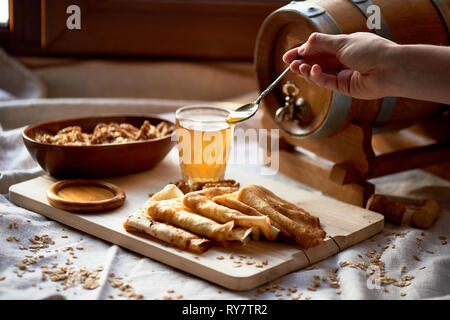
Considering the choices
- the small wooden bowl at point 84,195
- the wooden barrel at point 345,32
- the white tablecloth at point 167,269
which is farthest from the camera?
the wooden barrel at point 345,32

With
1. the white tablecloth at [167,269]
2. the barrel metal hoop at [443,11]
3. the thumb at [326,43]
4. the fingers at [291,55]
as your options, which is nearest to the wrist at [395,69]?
the thumb at [326,43]

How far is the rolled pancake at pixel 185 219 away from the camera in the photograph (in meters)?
1.10

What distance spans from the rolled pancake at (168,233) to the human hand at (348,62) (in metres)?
0.44

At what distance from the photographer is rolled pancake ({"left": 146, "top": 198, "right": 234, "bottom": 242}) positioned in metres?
1.10

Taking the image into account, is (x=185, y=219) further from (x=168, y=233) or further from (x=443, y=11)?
(x=443, y=11)

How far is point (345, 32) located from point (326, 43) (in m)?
0.22

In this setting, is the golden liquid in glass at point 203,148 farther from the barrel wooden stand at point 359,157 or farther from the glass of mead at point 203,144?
the barrel wooden stand at point 359,157

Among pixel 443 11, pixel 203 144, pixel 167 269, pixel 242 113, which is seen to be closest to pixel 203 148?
pixel 203 144

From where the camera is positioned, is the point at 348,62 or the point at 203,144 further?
the point at 203,144

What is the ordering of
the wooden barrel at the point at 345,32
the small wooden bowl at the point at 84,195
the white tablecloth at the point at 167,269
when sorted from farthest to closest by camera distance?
1. the wooden barrel at the point at 345,32
2. the small wooden bowl at the point at 84,195
3. the white tablecloth at the point at 167,269

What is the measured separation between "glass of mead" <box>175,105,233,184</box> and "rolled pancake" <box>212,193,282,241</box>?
8.0 inches

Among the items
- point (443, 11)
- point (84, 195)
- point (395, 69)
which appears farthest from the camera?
point (443, 11)

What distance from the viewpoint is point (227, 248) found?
A: 112cm

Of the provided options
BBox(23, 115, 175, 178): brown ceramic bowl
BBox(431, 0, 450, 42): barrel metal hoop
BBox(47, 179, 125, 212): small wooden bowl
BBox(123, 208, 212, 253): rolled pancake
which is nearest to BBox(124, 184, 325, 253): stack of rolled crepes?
BBox(123, 208, 212, 253): rolled pancake
